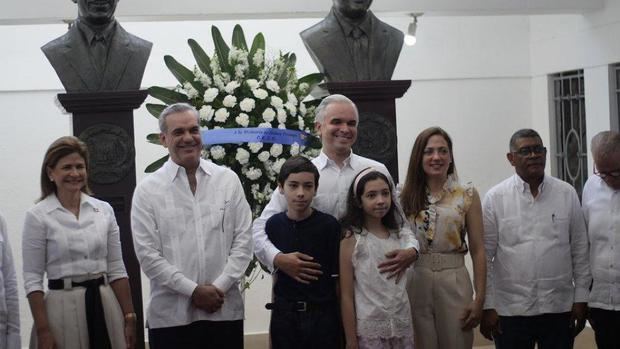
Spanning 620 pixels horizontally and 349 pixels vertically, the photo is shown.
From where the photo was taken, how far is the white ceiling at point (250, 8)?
26.5 feet

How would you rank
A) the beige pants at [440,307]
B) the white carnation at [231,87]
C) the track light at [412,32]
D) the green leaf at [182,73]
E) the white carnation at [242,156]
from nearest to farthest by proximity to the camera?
1. the beige pants at [440,307]
2. the white carnation at [242,156]
3. the white carnation at [231,87]
4. the green leaf at [182,73]
5. the track light at [412,32]

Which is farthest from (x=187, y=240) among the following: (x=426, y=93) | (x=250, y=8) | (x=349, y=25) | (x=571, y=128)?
A: (x=426, y=93)

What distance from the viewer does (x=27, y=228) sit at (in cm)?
429

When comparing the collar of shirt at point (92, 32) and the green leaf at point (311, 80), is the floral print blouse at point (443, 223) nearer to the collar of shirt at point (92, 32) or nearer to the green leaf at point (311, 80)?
the green leaf at point (311, 80)

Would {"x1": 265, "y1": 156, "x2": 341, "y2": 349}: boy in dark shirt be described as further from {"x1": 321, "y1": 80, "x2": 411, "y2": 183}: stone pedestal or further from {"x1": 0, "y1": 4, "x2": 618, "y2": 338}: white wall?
{"x1": 0, "y1": 4, "x2": 618, "y2": 338}: white wall

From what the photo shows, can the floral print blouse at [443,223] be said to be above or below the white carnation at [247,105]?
below

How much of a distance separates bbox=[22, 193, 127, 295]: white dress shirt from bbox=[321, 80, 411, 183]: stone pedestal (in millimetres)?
1659

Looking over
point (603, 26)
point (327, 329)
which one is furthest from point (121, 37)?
point (603, 26)

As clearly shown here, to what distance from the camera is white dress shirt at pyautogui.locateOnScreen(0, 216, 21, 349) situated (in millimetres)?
4320

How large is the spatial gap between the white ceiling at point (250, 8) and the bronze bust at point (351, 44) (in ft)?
9.69

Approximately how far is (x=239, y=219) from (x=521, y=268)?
4.36ft

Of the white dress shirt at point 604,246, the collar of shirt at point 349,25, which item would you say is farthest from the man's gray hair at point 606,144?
the collar of shirt at point 349,25

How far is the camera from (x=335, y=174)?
4605 millimetres

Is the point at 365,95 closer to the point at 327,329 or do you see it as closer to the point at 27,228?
the point at 327,329
